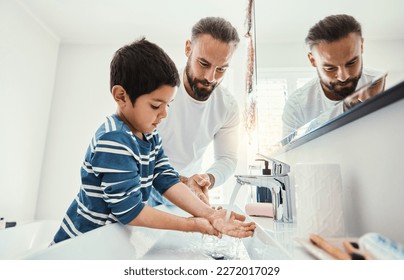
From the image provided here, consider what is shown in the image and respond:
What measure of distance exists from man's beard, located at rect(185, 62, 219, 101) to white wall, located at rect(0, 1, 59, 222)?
159 centimetres

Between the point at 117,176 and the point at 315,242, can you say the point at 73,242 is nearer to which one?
the point at 117,176

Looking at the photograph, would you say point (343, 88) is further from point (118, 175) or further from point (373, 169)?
point (118, 175)

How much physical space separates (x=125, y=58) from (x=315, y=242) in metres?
0.73

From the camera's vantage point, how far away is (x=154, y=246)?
74 cm

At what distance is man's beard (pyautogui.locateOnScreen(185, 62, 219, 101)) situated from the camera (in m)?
1.50

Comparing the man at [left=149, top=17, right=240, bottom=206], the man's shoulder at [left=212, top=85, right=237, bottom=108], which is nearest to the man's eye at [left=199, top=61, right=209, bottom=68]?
the man at [left=149, top=17, right=240, bottom=206]

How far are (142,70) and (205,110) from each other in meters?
0.88

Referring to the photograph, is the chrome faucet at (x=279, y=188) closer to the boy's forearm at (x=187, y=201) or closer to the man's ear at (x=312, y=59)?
the boy's forearm at (x=187, y=201)

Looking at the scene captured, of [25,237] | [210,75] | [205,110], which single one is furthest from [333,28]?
[25,237]

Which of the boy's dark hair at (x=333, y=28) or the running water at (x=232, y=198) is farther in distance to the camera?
the running water at (x=232, y=198)

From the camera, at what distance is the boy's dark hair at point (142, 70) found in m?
0.75

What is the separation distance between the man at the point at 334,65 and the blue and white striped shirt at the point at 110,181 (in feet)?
1.56

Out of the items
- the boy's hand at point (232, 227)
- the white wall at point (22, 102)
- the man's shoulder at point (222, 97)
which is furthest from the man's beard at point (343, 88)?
the white wall at point (22, 102)
